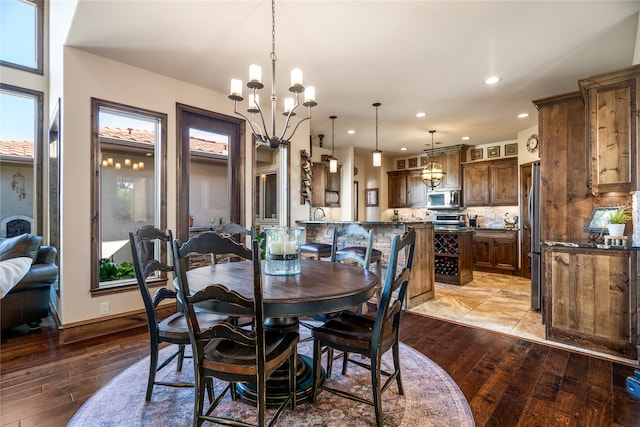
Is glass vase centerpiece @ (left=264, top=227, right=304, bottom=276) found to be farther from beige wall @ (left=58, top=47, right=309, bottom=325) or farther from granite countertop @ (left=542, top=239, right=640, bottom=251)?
granite countertop @ (left=542, top=239, right=640, bottom=251)

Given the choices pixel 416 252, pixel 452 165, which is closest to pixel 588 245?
pixel 416 252

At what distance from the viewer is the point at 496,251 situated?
6289 mm

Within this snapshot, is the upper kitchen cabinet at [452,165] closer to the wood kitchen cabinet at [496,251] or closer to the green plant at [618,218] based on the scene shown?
the wood kitchen cabinet at [496,251]

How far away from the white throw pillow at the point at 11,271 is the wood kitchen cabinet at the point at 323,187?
179 inches

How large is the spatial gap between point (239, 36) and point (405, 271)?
2521 mm

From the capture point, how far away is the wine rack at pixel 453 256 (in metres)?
5.18

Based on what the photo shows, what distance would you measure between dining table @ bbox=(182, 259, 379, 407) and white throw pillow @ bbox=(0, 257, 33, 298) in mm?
1987

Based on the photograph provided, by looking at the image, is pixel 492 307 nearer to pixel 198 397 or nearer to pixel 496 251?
pixel 496 251

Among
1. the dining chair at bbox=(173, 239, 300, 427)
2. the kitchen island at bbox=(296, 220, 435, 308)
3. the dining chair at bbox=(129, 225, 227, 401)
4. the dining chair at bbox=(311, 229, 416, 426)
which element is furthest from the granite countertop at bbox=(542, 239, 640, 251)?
the dining chair at bbox=(129, 225, 227, 401)

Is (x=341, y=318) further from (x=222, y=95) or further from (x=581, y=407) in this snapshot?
(x=222, y=95)

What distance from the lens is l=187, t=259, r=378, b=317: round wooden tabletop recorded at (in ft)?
4.87

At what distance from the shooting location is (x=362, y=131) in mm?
6047

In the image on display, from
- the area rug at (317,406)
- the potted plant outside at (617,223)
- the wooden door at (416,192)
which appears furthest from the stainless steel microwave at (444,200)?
the area rug at (317,406)

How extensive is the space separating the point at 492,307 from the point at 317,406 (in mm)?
3073
